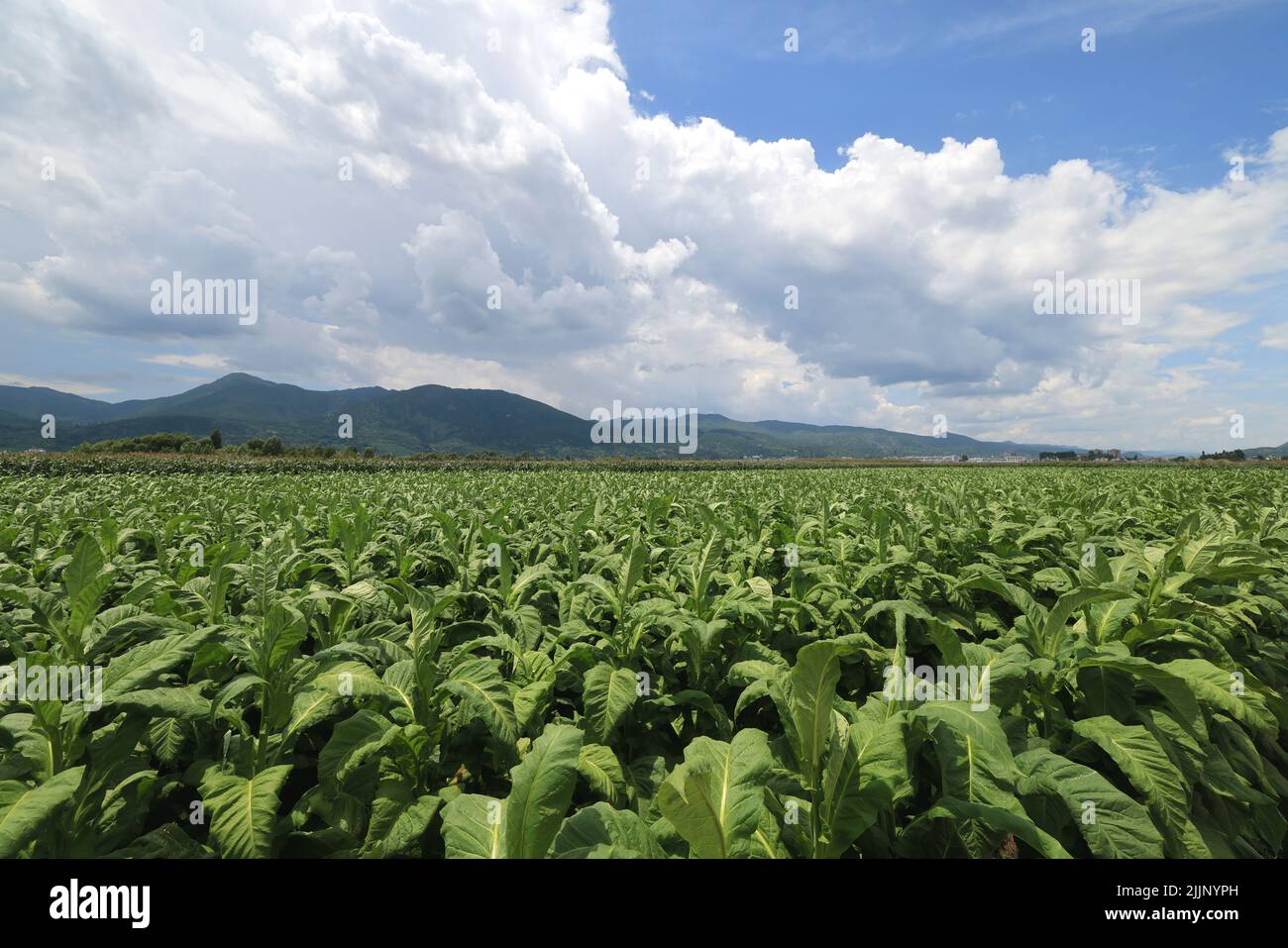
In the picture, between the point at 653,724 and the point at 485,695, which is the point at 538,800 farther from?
the point at 653,724

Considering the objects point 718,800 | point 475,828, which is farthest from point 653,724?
point 475,828

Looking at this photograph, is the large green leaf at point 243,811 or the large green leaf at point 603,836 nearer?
the large green leaf at point 603,836

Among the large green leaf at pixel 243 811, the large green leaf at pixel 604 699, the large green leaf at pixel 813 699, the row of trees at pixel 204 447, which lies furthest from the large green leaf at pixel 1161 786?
the row of trees at pixel 204 447

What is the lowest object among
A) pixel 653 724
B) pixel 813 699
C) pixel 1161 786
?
pixel 653 724

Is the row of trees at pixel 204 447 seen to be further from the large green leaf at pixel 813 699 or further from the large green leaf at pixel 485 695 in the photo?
the large green leaf at pixel 813 699

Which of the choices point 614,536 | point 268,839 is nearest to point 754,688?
point 268,839

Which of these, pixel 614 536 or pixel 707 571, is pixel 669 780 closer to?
pixel 707 571

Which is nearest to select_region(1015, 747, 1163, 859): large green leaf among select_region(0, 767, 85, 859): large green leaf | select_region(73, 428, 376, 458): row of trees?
select_region(0, 767, 85, 859): large green leaf

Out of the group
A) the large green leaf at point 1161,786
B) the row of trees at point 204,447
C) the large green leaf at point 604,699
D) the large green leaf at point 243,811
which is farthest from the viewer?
the row of trees at point 204,447

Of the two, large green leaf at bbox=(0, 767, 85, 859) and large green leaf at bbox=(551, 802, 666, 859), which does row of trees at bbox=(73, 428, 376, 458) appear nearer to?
large green leaf at bbox=(0, 767, 85, 859)

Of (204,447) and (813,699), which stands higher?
(204,447)

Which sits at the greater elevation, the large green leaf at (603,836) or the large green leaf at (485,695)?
the large green leaf at (485,695)

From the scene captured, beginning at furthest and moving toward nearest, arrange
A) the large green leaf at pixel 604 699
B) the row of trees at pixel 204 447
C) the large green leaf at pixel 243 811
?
1. the row of trees at pixel 204 447
2. the large green leaf at pixel 604 699
3. the large green leaf at pixel 243 811
